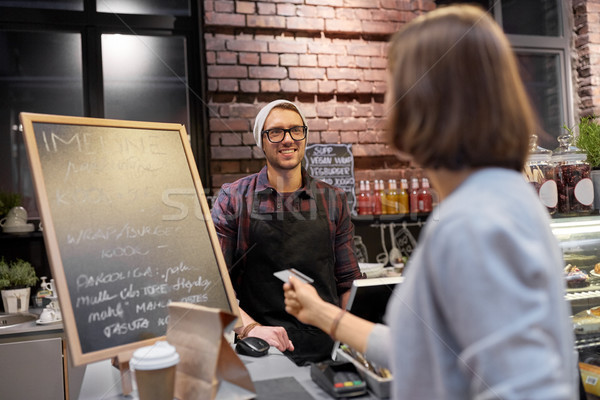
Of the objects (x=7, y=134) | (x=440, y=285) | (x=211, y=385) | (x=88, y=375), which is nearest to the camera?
(x=440, y=285)

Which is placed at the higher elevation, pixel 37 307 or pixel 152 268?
pixel 152 268

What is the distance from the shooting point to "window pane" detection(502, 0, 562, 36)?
15.0 ft

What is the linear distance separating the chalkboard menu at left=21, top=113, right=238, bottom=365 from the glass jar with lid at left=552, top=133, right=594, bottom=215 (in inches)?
59.5

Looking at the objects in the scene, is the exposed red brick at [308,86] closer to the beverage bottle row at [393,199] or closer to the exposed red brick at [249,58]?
the exposed red brick at [249,58]

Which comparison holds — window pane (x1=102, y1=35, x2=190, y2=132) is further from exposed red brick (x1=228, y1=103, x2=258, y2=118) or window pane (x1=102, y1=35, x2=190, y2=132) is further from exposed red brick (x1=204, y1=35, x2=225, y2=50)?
exposed red brick (x1=228, y1=103, x2=258, y2=118)

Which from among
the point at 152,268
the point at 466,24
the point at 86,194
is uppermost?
the point at 466,24

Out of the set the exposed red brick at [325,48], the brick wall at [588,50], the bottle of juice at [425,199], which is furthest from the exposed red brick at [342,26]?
the brick wall at [588,50]

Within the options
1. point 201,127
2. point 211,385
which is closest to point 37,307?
point 201,127

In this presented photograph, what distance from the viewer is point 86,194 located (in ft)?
4.42

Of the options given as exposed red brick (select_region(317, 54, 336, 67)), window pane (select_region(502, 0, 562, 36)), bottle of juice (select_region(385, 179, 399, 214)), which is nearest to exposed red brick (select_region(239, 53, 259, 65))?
exposed red brick (select_region(317, 54, 336, 67))

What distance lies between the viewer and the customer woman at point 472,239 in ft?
2.05

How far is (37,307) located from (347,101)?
2.70 meters

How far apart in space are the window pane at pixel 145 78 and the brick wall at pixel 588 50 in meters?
3.50

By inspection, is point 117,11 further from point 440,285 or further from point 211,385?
point 440,285
